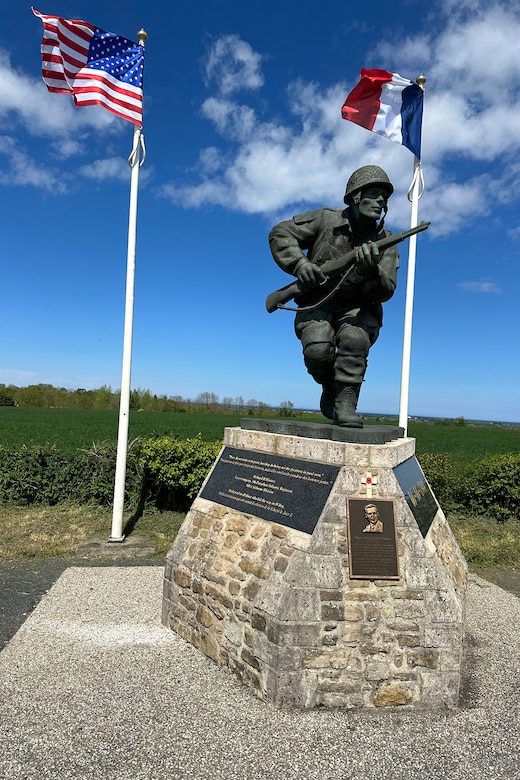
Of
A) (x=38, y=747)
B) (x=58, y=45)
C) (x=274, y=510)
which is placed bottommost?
(x=38, y=747)

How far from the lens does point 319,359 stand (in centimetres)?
434

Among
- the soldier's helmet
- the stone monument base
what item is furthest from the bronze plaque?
the soldier's helmet

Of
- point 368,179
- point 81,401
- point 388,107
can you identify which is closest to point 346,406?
point 368,179

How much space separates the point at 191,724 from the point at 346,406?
8.81ft

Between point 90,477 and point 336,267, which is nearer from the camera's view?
point 336,267

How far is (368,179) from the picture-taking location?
3.92 m

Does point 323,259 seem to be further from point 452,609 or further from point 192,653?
point 192,653

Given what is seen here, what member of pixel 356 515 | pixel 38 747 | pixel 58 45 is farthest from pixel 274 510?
pixel 58 45

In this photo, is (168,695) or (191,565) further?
(191,565)

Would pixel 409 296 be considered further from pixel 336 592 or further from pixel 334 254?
pixel 336 592

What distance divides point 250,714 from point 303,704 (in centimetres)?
38

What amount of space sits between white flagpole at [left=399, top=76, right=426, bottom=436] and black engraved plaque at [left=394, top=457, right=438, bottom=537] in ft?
10.1

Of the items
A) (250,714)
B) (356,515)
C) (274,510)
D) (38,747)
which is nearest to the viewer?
(38,747)

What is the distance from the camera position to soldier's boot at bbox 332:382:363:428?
4.22m
